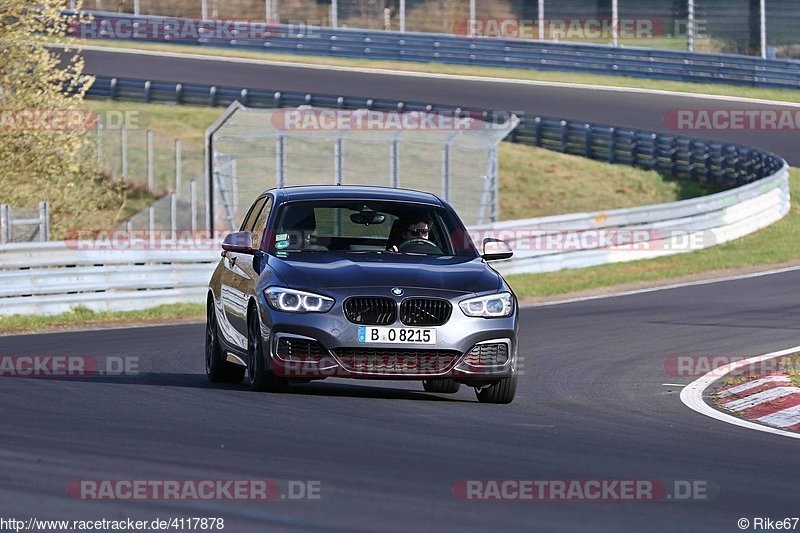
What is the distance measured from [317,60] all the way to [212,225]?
27831mm

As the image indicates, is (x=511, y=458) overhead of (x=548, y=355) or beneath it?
overhead

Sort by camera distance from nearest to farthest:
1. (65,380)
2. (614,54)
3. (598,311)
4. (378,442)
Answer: (378,442)
(65,380)
(598,311)
(614,54)

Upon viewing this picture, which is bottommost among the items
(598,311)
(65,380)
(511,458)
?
(598,311)

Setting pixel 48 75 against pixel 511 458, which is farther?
pixel 48 75

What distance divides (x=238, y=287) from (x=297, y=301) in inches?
53.6

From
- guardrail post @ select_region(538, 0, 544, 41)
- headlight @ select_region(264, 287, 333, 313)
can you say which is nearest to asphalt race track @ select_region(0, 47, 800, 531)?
headlight @ select_region(264, 287, 333, 313)

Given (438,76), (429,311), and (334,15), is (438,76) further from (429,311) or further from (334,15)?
(429,311)

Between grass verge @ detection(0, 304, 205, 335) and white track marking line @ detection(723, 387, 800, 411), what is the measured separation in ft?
32.1

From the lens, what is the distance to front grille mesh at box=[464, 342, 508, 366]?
10469 mm

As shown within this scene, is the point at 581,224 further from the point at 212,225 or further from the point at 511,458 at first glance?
the point at 511,458

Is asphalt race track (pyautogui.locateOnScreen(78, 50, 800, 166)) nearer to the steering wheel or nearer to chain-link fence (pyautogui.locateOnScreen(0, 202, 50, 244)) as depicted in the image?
chain-link fence (pyautogui.locateOnScreen(0, 202, 50, 244))

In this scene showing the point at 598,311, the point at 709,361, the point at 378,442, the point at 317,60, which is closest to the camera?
the point at 378,442

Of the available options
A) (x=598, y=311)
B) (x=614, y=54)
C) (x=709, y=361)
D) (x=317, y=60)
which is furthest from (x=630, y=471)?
(x=317, y=60)

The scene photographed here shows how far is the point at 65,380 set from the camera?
39.5 feet
